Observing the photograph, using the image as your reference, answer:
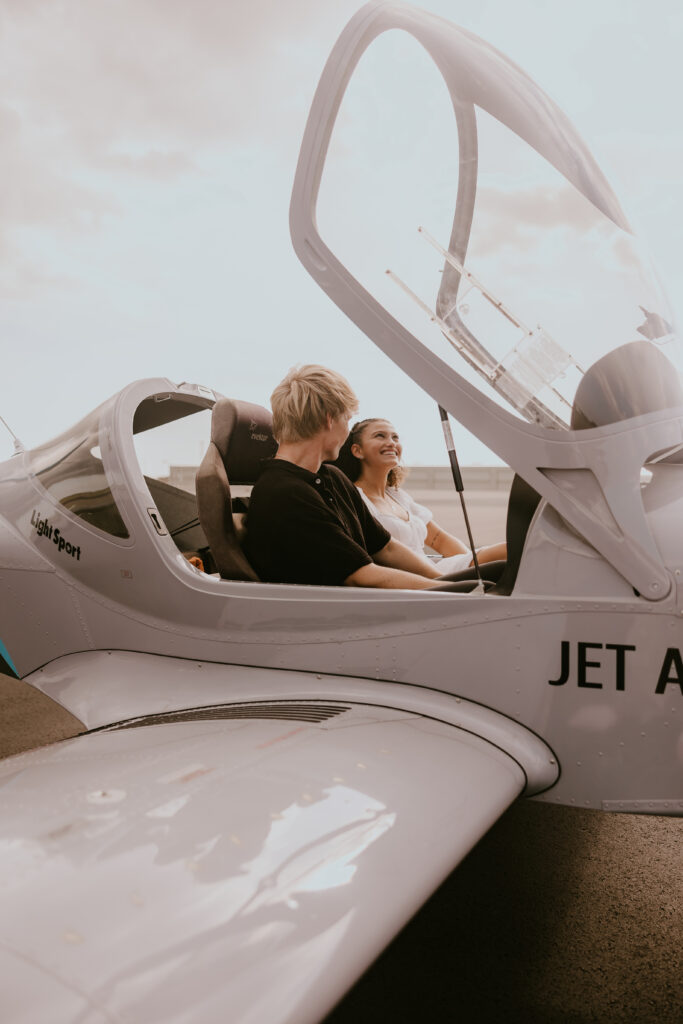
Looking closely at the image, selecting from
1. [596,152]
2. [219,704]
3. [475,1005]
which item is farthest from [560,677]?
[596,152]

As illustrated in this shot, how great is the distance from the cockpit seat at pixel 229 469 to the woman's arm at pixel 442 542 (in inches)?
52.8

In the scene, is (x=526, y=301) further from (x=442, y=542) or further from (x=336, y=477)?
(x=442, y=542)

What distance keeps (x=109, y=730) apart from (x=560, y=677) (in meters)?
1.22

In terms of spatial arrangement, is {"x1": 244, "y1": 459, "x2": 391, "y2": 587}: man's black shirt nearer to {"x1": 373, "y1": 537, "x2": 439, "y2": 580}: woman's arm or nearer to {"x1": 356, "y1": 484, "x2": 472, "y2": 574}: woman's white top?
{"x1": 373, "y1": 537, "x2": 439, "y2": 580}: woman's arm

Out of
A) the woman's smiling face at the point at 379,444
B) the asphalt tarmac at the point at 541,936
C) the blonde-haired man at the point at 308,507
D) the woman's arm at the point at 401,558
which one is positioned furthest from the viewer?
the woman's smiling face at the point at 379,444

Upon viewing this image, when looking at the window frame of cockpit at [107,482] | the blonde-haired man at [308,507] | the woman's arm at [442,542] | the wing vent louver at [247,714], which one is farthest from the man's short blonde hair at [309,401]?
the woman's arm at [442,542]

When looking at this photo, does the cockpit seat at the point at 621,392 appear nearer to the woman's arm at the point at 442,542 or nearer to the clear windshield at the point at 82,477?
the clear windshield at the point at 82,477

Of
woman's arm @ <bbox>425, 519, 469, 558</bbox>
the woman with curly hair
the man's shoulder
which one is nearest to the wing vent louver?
the man's shoulder

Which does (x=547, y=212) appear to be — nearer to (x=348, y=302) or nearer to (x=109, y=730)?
(x=348, y=302)

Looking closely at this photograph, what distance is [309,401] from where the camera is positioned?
232 centimetres

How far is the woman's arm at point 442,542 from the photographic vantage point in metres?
3.94

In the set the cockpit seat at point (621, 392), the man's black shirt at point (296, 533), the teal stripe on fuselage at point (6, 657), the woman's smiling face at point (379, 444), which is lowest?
the teal stripe on fuselage at point (6, 657)

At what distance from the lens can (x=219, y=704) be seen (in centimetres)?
212

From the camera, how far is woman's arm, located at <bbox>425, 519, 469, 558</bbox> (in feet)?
12.9
